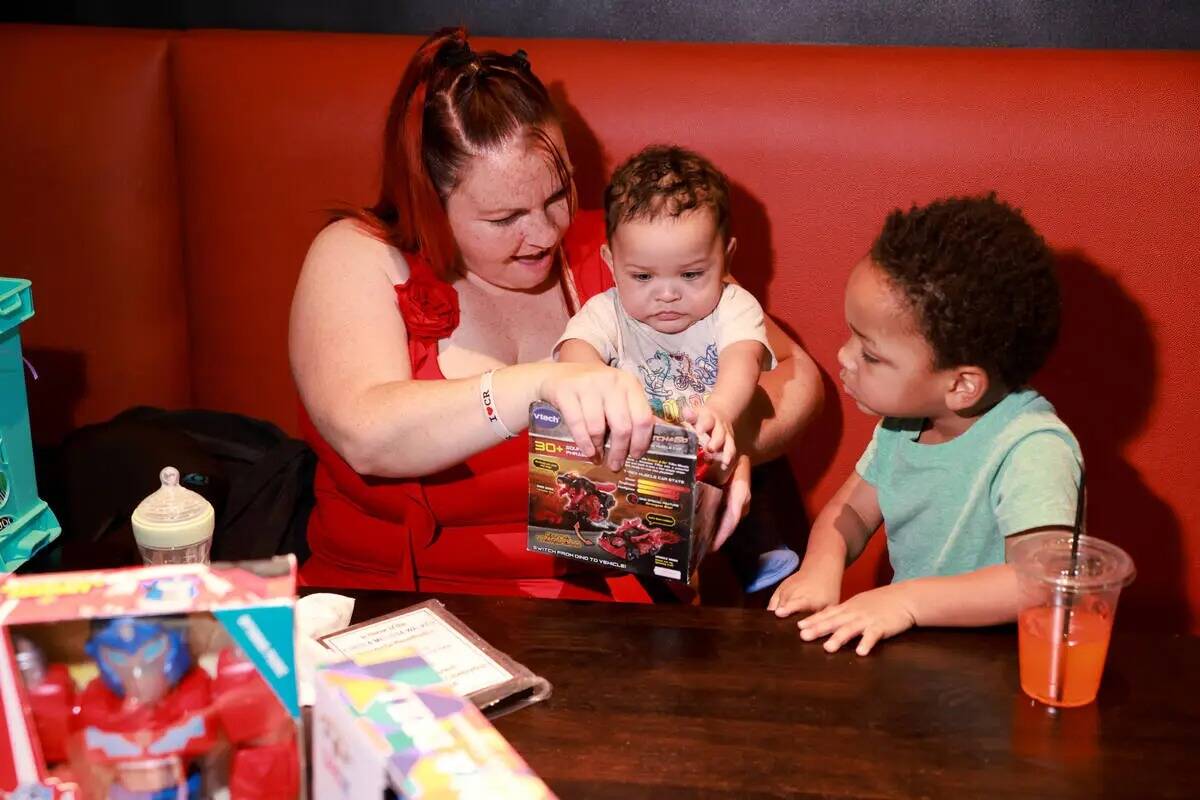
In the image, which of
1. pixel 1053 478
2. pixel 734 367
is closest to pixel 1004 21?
pixel 734 367

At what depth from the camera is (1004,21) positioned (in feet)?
7.27

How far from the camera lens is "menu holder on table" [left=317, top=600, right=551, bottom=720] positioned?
1.19 m

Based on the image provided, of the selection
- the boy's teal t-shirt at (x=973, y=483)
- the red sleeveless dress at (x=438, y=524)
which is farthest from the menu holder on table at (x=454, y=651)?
the boy's teal t-shirt at (x=973, y=483)

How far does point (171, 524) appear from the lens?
1.29 metres

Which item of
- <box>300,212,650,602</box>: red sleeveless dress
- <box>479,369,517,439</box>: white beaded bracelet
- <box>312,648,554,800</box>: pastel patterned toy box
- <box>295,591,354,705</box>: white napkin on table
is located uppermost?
<box>479,369,517,439</box>: white beaded bracelet

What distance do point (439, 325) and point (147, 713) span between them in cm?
95

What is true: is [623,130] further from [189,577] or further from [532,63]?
[189,577]

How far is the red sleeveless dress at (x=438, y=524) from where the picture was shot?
68.8 inches

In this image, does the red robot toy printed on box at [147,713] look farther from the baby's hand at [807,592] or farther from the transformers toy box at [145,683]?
the baby's hand at [807,592]

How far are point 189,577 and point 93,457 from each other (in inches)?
42.1

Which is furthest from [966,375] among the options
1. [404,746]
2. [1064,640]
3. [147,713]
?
[147,713]

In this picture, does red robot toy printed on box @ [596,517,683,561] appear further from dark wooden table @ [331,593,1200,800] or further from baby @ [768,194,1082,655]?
baby @ [768,194,1082,655]

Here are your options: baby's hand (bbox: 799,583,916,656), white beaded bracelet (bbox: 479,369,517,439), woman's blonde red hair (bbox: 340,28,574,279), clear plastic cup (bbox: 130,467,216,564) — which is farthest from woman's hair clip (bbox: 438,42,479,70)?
baby's hand (bbox: 799,583,916,656)

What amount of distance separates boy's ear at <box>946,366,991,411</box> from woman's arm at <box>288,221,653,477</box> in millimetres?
458
